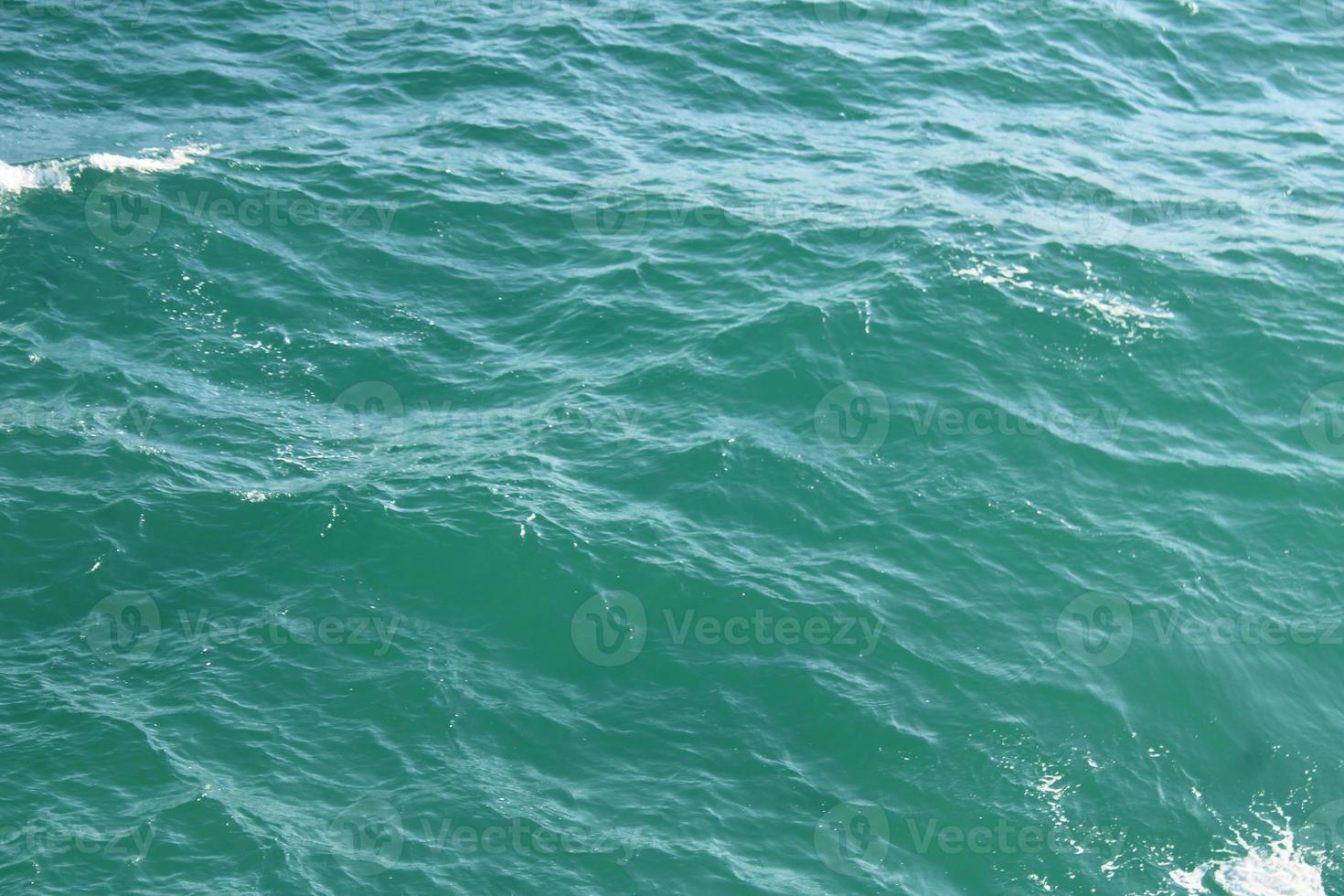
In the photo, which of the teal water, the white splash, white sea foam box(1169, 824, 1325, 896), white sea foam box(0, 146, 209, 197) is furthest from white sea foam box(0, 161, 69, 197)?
white sea foam box(1169, 824, 1325, 896)

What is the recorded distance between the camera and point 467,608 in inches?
1660


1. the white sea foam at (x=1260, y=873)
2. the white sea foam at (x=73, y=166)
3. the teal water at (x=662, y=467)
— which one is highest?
the white sea foam at (x=73, y=166)

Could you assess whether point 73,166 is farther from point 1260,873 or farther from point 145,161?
point 1260,873

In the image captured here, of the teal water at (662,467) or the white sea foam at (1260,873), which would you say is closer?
the white sea foam at (1260,873)

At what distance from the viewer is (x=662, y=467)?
152 feet

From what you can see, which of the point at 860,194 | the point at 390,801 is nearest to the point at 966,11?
the point at 860,194

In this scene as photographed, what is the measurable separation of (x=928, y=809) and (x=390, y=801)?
14.9m

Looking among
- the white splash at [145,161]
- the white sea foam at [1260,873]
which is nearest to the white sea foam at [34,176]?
the white splash at [145,161]

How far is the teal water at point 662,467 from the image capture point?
36.7m

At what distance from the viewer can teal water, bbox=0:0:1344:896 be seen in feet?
120

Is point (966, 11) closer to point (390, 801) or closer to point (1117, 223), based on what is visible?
→ point (1117, 223)

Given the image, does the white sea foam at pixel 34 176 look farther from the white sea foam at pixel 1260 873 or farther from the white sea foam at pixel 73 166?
the white sea foam at pixel 1260 873

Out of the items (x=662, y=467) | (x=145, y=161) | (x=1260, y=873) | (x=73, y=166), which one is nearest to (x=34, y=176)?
(x=73, y=166)

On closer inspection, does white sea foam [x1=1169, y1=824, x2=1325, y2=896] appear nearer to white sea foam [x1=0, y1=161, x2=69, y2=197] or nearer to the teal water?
the teal water
